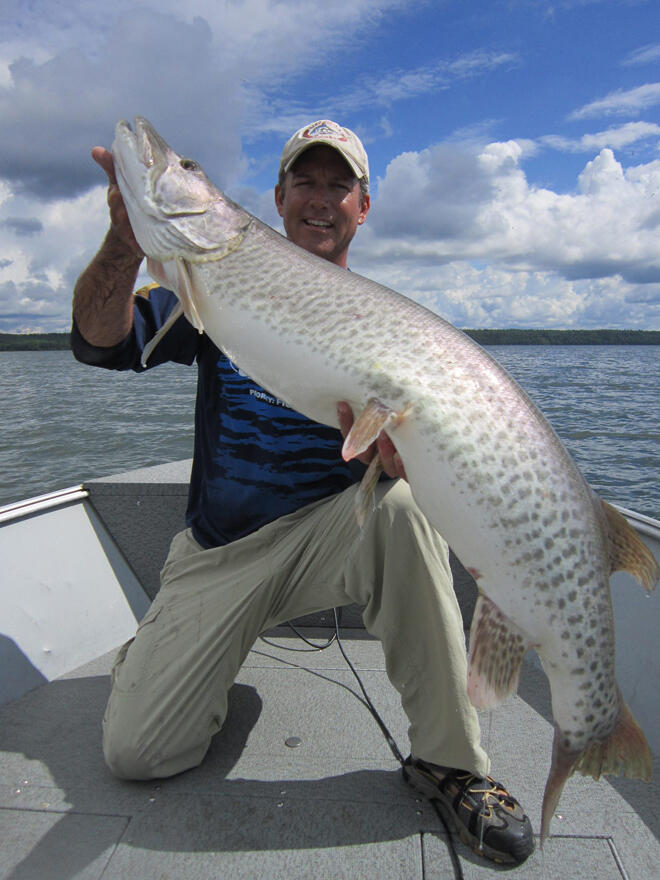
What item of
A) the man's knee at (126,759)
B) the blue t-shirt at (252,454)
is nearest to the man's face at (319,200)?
the blue t-shirt at (252,454)

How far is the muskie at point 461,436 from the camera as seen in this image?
6.00 ft

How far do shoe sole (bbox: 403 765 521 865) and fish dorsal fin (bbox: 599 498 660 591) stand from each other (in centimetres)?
97

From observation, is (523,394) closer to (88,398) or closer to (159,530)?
(159,530)

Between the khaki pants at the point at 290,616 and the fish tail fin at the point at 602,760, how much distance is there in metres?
0.44

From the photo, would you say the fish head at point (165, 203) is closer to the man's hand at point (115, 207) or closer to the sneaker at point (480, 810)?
the man's hand at point (115, 207)

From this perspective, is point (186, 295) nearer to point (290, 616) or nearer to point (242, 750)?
point (290, 616)

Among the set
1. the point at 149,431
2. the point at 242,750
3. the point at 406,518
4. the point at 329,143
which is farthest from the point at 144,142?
the point at 149,431

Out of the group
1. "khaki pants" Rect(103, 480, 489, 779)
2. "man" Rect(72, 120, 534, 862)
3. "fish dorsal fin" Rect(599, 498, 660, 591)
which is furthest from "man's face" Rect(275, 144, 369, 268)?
"fish dorsal fin" Rect(599, 498, 660, 591)

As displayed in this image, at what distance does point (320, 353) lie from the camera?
2.10m

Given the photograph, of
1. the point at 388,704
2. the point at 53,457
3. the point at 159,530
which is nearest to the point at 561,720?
the point at 388,704

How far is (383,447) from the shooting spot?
2.09 metres

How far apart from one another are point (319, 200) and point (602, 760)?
2.67 meters

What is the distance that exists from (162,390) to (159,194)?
2134 cm

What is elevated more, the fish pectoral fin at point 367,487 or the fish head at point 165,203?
the fish head at point 165,203
